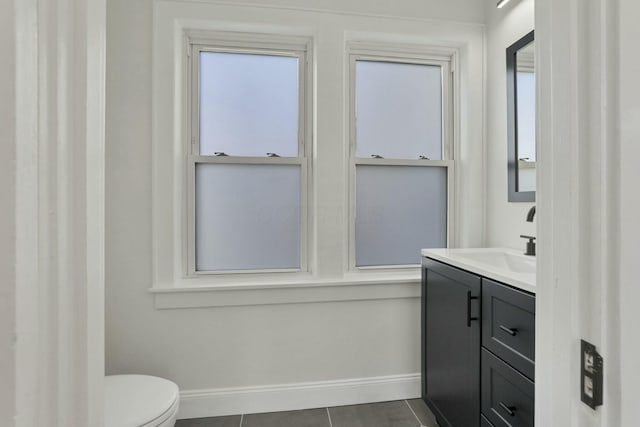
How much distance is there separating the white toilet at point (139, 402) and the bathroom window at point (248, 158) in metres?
0.64

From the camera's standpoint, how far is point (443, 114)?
7.04 feet

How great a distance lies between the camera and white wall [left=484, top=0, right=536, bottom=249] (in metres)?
1.80

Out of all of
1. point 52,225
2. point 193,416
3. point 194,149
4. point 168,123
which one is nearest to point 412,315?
point 193,416

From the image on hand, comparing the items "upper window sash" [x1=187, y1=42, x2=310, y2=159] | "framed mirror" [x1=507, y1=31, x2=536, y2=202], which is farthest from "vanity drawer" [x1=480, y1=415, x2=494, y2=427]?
"upper window sash" [x1=187, y1=42, x2=310, y2=159]

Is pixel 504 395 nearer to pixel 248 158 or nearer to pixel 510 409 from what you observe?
pixel 510 409

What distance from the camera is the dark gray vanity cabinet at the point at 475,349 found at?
1.09m

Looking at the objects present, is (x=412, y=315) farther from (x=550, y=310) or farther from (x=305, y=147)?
(x=550, y=310)

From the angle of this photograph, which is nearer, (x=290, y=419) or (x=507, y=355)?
(x=507, y=355)

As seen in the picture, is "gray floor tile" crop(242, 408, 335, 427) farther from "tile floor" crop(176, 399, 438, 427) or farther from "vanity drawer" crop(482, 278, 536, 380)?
"vanity drawer" crop(482, 278, 536, 380)

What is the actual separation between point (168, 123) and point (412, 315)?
176 cm

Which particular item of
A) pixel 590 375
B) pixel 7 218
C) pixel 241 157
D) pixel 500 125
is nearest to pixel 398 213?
pixel 500 125

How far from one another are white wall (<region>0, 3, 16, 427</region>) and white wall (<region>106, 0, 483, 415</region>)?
1.66 metres

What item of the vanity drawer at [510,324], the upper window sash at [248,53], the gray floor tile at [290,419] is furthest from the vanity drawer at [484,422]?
the upper window sash at [248,53]

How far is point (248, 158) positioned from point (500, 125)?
4.88ft
